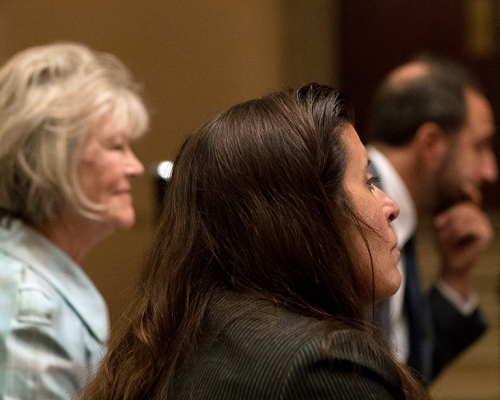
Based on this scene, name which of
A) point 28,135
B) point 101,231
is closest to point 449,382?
point 101,231

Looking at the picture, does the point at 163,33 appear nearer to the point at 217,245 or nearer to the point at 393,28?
the point at 393,28

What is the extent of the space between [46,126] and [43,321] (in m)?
0.46

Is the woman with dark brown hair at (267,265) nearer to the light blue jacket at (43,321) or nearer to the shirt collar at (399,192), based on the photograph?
the light blue jacket at (43,321)

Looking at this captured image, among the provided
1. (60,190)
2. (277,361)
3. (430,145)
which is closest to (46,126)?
(60,190)

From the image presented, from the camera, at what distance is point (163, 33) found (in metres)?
3.50

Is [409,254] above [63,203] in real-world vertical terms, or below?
below

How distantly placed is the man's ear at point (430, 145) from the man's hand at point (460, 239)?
0.18 metres

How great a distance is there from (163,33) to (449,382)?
2150mm

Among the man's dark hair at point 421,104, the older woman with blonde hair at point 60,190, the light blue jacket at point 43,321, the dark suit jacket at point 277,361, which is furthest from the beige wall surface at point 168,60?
the dark suit jacket at point 277,361

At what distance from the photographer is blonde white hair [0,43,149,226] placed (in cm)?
187

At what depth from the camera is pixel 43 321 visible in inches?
67.4

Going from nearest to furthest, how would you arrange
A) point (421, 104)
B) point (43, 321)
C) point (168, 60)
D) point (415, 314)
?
1. point (43, 321)
2. point (415, 314)
3. point (421, 104)
4. point (168, 60)

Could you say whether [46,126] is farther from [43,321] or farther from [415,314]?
[415,314]

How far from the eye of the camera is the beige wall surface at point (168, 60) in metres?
3.44
